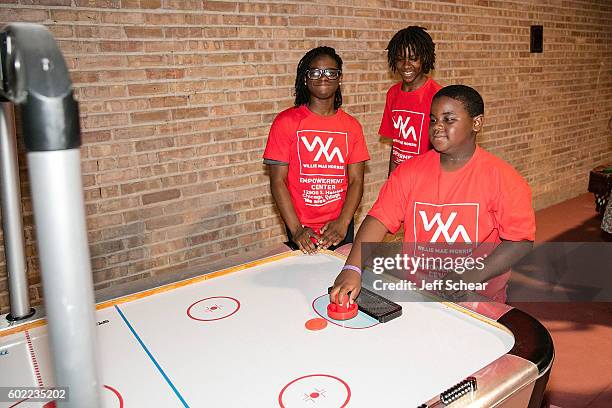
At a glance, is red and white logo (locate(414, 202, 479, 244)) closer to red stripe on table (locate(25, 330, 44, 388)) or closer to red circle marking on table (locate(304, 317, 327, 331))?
red circle marking on table (locate(304, 317, 327, 331))

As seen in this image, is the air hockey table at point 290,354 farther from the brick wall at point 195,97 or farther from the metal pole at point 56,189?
the brick wall at point 195,97

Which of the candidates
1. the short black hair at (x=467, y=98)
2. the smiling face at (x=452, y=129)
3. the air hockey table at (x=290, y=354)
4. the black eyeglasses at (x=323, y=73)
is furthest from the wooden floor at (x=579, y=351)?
the black eyeglasses at (x=323, y=73)

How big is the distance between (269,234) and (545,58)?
3897 millimetres

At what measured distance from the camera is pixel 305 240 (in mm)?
2186

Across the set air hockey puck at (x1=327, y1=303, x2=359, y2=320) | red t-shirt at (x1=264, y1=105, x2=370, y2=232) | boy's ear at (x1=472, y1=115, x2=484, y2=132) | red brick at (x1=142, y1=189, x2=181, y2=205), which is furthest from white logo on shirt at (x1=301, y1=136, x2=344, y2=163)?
air hockey puck at (x1=327, y1=303, x2=359, y2=320)

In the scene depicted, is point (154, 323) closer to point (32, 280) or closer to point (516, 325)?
point (516, 325)

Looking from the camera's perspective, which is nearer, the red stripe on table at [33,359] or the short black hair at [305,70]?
the red stripe on table at [33,359]

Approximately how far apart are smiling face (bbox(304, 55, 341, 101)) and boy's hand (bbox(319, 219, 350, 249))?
2.04ft

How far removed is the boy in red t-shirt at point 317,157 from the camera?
100 inches

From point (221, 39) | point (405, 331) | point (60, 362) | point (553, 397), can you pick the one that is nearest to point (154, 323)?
point (405, 331)

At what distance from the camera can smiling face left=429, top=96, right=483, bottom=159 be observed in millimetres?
1843

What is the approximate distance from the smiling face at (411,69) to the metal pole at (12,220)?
7.26 feet

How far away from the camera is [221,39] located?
3.15 meters
